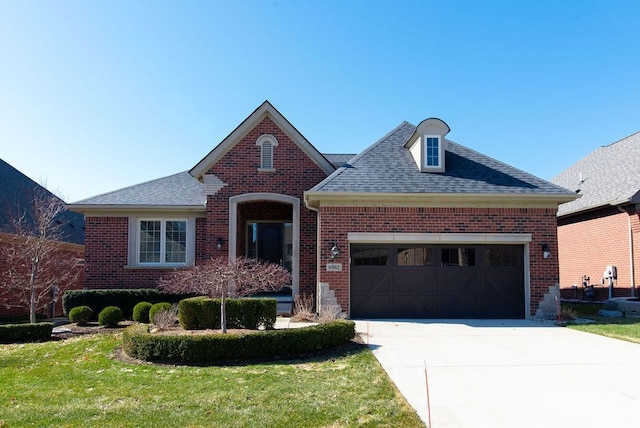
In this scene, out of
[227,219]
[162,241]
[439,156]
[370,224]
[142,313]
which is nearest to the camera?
[142,313]

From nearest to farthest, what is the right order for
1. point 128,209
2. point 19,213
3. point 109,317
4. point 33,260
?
point 33,260
point 109,317
point 128,209
point 19,213

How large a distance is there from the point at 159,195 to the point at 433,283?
10.3 m

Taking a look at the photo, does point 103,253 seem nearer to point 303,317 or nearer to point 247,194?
point 247,194

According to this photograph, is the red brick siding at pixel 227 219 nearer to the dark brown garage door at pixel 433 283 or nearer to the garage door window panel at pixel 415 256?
the dark brown garage door at pixel 433 283

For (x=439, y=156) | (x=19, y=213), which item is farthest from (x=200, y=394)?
(x=19, y=213)

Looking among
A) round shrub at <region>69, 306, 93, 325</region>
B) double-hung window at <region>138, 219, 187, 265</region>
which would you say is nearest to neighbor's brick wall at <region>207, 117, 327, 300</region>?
A: double-hung window at <region>138, 219, 187, 265</region>

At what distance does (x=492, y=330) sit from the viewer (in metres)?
12.2

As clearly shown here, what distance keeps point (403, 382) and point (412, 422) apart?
178 cm

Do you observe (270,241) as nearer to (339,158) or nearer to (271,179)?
(271,179)

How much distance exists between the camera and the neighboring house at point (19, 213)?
18647 millimetres

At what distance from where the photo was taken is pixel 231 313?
10.9 meters

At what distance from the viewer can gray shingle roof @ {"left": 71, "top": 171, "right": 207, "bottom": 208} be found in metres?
16.8

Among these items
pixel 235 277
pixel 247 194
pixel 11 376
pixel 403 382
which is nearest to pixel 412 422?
pixel 403 382

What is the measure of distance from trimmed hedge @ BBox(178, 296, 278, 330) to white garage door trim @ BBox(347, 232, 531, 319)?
417 cm
